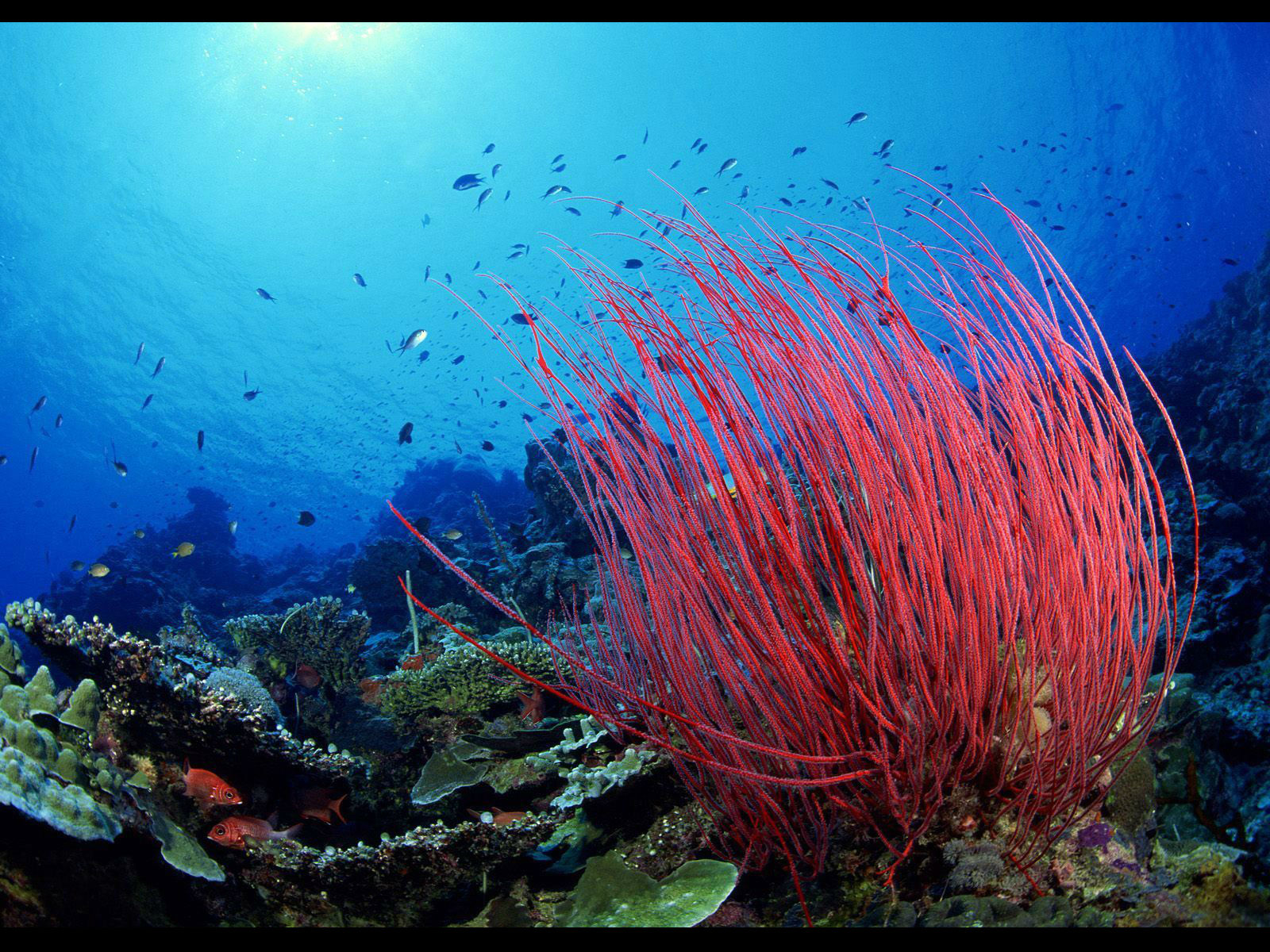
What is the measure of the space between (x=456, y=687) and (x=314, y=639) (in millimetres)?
2462

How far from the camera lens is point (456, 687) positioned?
11.9 ft

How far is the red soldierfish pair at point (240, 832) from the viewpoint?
2283 mm

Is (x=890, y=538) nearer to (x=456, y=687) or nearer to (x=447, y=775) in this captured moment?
(x=447, y=775)

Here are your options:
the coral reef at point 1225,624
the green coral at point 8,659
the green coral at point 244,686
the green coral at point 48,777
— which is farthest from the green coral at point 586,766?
the green coral at point 8,659

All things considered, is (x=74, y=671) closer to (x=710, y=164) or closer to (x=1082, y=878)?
(x=1082, y=878)

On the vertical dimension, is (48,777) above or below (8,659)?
below

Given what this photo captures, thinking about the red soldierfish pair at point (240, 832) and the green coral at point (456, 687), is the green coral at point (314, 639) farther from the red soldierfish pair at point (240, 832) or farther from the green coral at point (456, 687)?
the red soldierfish pair at point (240, 832)

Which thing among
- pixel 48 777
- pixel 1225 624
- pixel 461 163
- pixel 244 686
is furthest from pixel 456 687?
pixel 461 163

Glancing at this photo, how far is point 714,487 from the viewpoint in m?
1.33

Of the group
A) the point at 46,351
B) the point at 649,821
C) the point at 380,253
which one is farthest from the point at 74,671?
the point at 46,351

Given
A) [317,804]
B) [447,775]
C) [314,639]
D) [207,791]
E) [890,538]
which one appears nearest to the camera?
[890,538]

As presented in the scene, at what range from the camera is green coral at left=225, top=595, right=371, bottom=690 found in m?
5.18

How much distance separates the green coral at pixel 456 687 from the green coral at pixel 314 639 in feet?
5.91

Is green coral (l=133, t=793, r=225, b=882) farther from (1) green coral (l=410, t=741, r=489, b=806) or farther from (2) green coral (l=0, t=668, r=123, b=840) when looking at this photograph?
(1) green coral (l=410, t=741, r=489, b=806)
